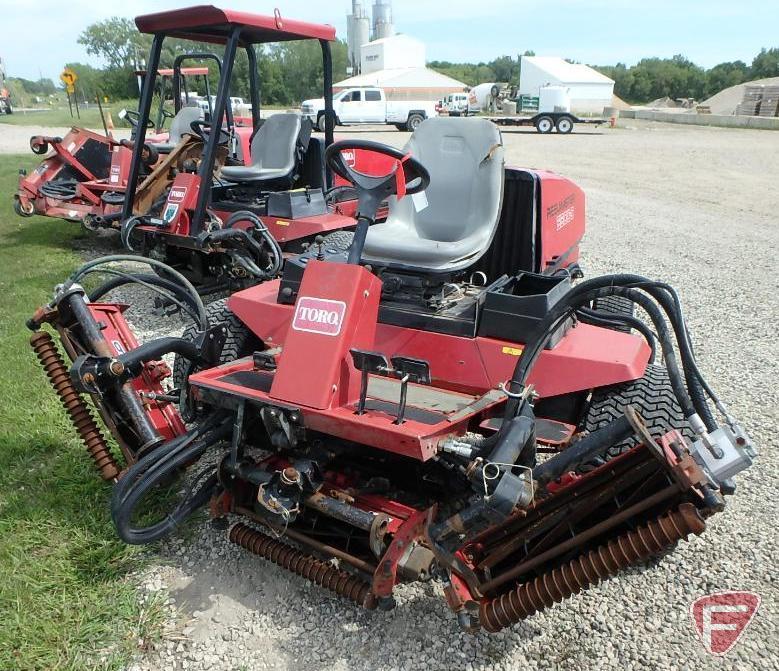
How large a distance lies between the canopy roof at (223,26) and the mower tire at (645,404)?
148 inches

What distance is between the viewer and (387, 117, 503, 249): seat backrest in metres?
3.17

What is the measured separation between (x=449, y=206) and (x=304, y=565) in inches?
78.5

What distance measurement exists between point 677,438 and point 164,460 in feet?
5.47

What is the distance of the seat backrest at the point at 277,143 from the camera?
5785 millimetres

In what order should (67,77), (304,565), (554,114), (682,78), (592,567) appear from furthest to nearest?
(682,78) → (554,114) → (67,77) → (304,565) → (592,567)

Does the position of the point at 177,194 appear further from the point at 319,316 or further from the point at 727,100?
the point at 727,100

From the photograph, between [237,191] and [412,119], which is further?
[412,119]

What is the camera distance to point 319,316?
7.18 feet

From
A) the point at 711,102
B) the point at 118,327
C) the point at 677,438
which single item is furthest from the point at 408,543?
the point at 711,102

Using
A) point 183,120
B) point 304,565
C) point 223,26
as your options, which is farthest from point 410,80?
point 304,565

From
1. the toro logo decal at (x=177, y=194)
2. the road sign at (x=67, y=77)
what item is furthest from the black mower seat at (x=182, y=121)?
the road sign at (x=67, y=77)

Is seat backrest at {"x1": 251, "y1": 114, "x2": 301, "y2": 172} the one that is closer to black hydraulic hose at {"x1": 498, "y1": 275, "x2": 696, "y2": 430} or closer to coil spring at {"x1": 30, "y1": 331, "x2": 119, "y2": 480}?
coil spring at {"x1": 30, "y1": 331, "x2": 119, "y2": 480}

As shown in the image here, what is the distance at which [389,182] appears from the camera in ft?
7.84

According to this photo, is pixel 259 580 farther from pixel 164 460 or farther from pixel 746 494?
pixel 746 494
